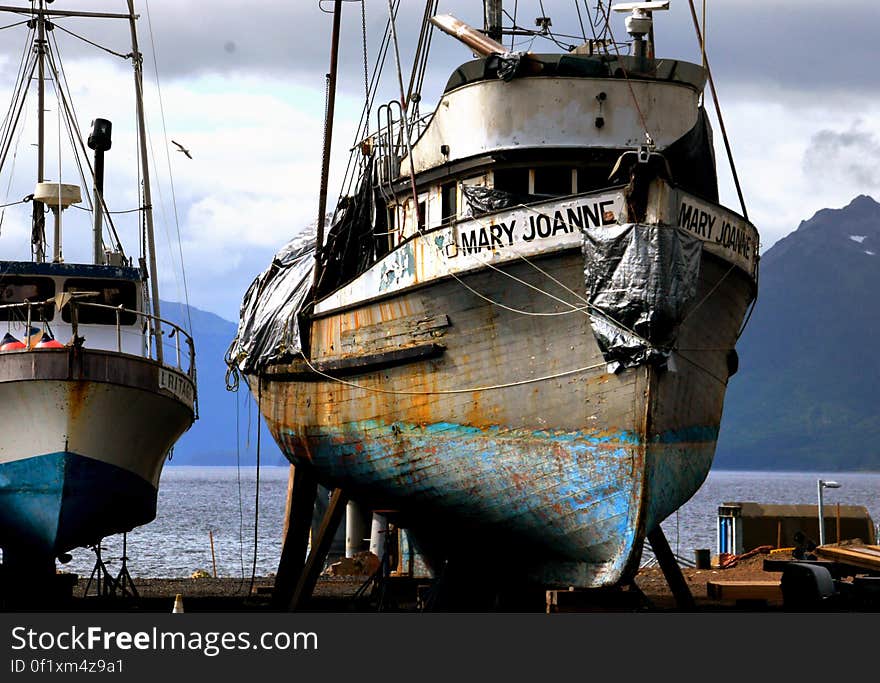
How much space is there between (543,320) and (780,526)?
13.9 metres

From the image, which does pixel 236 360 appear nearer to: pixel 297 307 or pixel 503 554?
pixel 297 307

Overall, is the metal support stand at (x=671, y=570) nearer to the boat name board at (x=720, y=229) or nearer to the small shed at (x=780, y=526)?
the boat name board at (x=720, y=229)

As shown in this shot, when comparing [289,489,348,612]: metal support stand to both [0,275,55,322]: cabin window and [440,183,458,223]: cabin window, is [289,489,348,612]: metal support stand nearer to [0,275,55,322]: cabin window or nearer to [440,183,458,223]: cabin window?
[440,183,458,223]: cabin window

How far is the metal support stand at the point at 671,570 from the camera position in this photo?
20.7m

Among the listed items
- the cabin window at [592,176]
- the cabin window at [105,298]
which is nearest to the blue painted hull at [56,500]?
the cabin window at [105,298]

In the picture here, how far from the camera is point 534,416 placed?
709 inches

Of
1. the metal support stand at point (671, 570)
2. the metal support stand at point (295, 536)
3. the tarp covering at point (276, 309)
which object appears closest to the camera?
the metal support stand at point (671, 570)

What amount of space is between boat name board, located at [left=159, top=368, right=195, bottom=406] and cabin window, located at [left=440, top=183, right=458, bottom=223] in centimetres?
498

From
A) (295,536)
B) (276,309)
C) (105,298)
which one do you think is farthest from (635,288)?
(105,298)

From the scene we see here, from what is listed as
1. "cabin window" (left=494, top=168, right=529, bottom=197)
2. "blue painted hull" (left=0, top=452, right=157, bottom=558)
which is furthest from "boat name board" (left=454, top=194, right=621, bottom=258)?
"blue painted hull" (left=0, top=452, right=157, bottom=558)

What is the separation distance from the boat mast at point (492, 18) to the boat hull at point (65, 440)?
856 centimetres

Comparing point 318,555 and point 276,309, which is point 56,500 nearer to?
point 318,555

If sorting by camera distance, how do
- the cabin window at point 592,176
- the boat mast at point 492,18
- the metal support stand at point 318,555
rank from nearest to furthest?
the cabin window at point 592,176, the metal support stand at point 318,555, the boat mast at point 492,18
